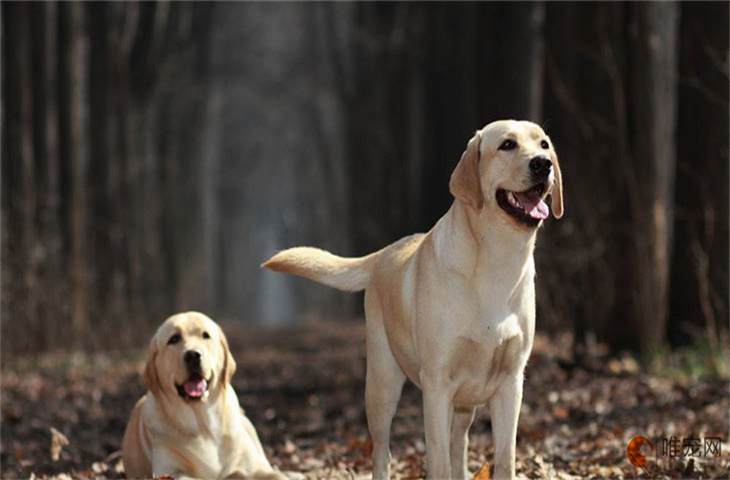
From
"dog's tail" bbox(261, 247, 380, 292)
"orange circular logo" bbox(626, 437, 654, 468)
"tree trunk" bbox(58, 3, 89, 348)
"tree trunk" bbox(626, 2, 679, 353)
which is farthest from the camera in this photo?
"tree trunk" bbox(58, 3, 89, 348)

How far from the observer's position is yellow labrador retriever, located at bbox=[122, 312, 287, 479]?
561 centimetres

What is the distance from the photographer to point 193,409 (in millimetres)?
5688

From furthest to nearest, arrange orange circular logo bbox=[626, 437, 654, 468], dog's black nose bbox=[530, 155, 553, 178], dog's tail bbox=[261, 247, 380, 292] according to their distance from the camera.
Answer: dog's tail bbox=[261, 247, 380, 292] → orange circular logo bbox=[626, 437, 654, 468] → dog's black nose bbox=[530, 155, 553, 178]

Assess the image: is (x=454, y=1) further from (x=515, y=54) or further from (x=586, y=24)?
(x=586, y=24)

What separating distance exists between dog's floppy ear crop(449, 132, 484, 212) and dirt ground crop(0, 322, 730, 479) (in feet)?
5.30

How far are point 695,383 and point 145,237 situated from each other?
15622 mm

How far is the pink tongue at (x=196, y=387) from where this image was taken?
558 centimetres

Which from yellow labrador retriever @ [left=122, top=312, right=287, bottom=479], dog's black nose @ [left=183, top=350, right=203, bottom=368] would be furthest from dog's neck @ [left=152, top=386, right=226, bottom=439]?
dog's black nose @ [left=183, top=350, right=203, bottom=368]

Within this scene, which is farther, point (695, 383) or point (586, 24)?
point (586, 24)

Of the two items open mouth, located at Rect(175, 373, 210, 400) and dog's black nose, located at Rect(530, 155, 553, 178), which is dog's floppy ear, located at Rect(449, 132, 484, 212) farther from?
open mouth, located at Rect(175, 373, 210, 400)

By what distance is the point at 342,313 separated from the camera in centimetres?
3650

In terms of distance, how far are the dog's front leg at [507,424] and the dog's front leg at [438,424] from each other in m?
0.25

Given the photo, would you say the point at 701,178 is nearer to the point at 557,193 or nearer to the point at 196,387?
the point at 557,193

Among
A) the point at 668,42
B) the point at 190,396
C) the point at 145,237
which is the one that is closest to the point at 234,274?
the point at 145,237
